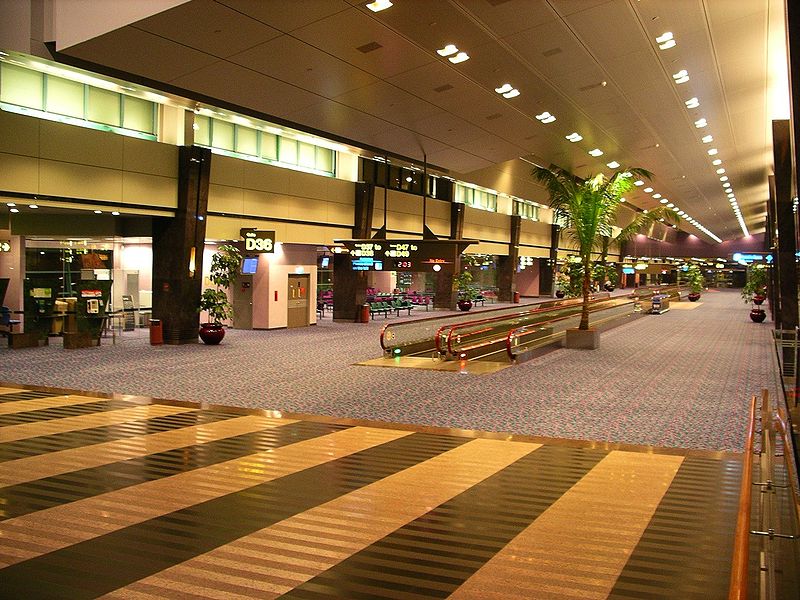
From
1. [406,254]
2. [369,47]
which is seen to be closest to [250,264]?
[406,254]

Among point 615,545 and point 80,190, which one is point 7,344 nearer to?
point 80,190

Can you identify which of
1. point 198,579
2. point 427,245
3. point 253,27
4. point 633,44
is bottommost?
point 198,579

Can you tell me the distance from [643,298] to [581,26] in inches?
1057

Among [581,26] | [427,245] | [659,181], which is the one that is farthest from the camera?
[659,181]

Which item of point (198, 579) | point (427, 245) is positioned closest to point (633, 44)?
point (427, 245)

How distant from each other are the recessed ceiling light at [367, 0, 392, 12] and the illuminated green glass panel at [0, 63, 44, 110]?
817 cm

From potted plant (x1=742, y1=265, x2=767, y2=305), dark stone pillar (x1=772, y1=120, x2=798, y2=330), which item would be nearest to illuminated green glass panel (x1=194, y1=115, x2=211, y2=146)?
dark stone pillar (x1=772, y1=120, x2=798, y2=330)

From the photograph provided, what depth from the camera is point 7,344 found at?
20.0 m

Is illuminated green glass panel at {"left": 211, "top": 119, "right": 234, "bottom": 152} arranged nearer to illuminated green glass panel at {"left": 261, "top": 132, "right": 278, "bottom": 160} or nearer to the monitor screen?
illuminated green glass panel at {"left": 261, "top": 132, "right": 278, "bottom": 160}

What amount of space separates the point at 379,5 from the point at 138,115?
8.89 meters

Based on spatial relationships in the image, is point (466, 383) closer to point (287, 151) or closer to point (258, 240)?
point (258, 240)

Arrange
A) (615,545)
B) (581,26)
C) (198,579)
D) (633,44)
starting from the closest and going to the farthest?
(198,579) → (615,545) → (581,26) → (633,44)

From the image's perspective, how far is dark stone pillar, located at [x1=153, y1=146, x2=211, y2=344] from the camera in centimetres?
2088

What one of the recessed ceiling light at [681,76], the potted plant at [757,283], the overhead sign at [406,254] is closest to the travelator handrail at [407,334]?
the overhead sign at [406,254]
